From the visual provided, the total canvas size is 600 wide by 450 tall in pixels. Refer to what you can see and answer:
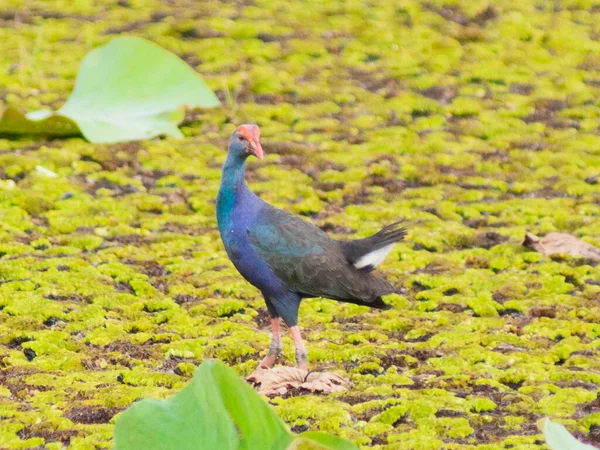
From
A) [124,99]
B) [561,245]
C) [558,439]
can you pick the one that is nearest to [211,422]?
[558,439]

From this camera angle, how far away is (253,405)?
238 cm

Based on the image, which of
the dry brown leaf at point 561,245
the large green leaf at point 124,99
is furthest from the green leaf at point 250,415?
the large green leaf at point 124,99

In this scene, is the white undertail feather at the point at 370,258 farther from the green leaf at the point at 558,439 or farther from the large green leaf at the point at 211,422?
the green leaf at the point at 558,439

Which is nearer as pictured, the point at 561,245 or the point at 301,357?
the point at 301,357

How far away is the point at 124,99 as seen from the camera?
670 cm

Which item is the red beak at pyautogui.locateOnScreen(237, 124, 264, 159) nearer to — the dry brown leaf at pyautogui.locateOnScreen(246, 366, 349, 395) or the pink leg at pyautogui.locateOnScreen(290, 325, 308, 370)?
the pink leg at pyautogui.locateOnScreen(290, 325, 308, 370)

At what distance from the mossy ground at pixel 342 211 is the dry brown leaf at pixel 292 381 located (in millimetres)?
83

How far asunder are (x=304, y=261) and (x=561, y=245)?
1.84m

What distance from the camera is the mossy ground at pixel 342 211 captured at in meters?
4.07

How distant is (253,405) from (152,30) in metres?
6.39

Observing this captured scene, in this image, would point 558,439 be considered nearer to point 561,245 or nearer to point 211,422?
point 211,422

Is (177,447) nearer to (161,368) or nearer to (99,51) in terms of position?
(161,368)

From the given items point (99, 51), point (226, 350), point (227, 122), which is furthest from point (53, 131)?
point (226, 350)

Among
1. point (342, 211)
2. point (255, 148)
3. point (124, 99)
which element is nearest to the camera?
point (255, 148)
